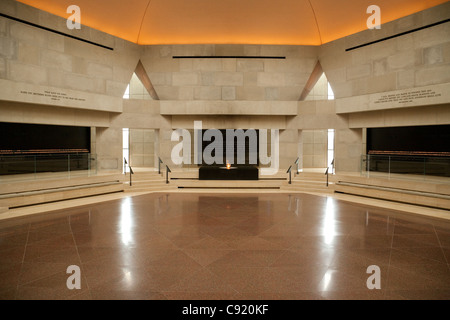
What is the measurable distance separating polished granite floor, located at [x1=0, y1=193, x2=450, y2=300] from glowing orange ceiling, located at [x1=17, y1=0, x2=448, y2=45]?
995cm

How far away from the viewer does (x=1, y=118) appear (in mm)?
10875

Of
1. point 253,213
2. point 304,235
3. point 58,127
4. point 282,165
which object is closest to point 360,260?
point 304,235

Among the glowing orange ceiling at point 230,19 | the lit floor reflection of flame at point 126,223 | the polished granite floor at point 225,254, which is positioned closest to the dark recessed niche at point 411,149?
the polished granite floor at point 225,254

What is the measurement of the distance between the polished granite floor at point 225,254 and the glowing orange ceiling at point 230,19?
32.6 feet

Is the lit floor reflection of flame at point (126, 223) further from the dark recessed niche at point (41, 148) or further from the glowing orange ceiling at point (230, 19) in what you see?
the glowing orange ceiling at point (230, 19)

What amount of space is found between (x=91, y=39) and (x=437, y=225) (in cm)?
1647

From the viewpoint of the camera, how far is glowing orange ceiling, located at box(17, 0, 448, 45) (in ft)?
41.3

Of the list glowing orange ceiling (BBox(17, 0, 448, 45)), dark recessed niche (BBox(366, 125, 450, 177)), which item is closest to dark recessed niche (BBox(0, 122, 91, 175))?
glowing orange ceiling (BBox(17, 0, 448, 45))

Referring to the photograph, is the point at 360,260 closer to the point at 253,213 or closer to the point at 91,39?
the point at 253,213

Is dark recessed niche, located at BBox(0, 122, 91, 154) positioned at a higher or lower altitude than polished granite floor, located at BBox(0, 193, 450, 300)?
→ higher

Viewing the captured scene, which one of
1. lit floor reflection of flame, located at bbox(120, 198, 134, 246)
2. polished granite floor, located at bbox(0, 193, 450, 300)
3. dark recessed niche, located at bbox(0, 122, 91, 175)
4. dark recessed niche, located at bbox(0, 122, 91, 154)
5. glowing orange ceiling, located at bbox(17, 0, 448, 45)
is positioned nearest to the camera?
polished granite floor, located at bbox(0, 193, 450, 300)

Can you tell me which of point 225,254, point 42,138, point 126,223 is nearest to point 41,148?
point 42,138

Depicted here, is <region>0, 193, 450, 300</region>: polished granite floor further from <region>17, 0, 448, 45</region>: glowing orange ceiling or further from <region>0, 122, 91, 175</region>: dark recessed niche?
<region>17, 0, 448, 45</region>: glowing orange ceiling

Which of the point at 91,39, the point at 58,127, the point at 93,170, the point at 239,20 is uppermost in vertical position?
the point at 239,20
